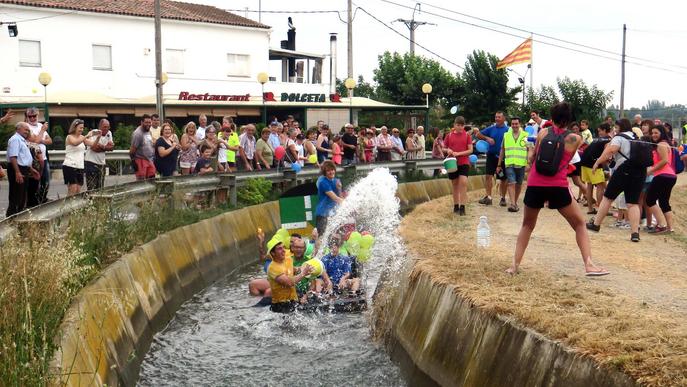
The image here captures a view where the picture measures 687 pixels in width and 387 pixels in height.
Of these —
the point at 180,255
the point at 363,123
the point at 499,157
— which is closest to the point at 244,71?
the point at 363,123

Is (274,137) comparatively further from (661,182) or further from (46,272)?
(46,272)

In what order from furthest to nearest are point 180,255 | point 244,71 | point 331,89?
point 331,89 → point 244,71 → point 180,255

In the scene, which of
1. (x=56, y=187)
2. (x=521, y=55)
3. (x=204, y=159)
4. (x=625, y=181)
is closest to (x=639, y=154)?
(x=625, y=181)

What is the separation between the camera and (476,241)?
42.1ft

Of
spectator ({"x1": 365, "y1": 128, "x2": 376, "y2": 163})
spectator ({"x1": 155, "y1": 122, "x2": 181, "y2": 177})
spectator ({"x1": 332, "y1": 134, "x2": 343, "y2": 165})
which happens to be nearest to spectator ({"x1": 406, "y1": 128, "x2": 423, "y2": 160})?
spectator ({"x1": 365, "y1": 128, "x2": 376, "y2": 163})

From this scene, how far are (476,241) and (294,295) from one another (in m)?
2.60

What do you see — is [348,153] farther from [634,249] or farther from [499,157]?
[634,249]

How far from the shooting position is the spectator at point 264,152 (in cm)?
2091

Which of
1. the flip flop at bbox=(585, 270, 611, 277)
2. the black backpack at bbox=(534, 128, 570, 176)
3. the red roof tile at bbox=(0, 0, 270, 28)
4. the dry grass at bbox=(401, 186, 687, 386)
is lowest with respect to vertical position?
the flip flop at bbox=(585, 270, 611, 277)

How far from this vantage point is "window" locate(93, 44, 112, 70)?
1758 inches

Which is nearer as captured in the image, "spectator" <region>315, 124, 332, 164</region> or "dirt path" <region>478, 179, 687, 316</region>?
"dirt path" <region>478, 179, 687, 316</region>

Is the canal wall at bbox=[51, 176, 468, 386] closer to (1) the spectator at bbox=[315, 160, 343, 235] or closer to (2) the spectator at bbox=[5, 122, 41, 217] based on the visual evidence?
(1) the spectator at bbox=[315, 160, 343, 235]

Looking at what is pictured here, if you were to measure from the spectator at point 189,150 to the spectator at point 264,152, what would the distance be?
2.01 meters

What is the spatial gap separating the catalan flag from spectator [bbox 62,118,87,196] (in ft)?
95.8
